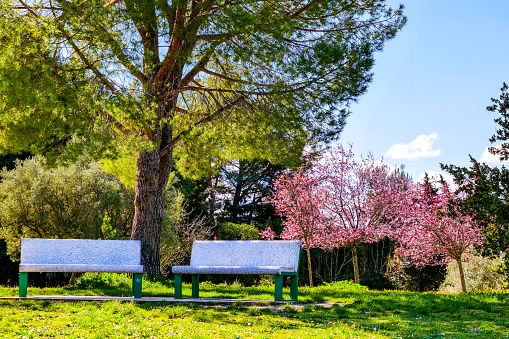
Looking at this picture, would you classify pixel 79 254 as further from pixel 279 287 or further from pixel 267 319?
pixel 267 319

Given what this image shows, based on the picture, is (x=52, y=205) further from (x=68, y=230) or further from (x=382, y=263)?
(x=382, y=263)

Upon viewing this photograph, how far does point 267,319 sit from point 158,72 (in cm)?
566

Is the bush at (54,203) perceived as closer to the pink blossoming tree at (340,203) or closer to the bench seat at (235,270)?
the pink blossoming tree at (340,203)

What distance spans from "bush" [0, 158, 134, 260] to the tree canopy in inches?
227

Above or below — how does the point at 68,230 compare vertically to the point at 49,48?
below

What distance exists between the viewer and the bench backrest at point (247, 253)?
7.07m

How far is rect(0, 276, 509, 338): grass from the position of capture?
455 cm

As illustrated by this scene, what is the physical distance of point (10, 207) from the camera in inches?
606

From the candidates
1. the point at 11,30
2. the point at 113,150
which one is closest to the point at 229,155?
the point at 113,150

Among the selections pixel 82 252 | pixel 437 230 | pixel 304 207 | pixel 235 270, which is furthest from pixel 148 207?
pixel 437 230

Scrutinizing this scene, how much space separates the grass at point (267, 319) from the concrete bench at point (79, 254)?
0.53 meters

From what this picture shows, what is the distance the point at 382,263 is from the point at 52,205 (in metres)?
14.0

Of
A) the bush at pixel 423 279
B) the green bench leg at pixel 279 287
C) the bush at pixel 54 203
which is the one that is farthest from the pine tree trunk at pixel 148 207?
the bush at pixel 423 279

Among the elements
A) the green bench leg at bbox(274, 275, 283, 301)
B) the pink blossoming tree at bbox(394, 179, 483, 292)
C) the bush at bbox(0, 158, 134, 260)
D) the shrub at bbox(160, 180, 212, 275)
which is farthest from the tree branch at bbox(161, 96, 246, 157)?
the shrub at bbox(160, 180, 212, 275)
